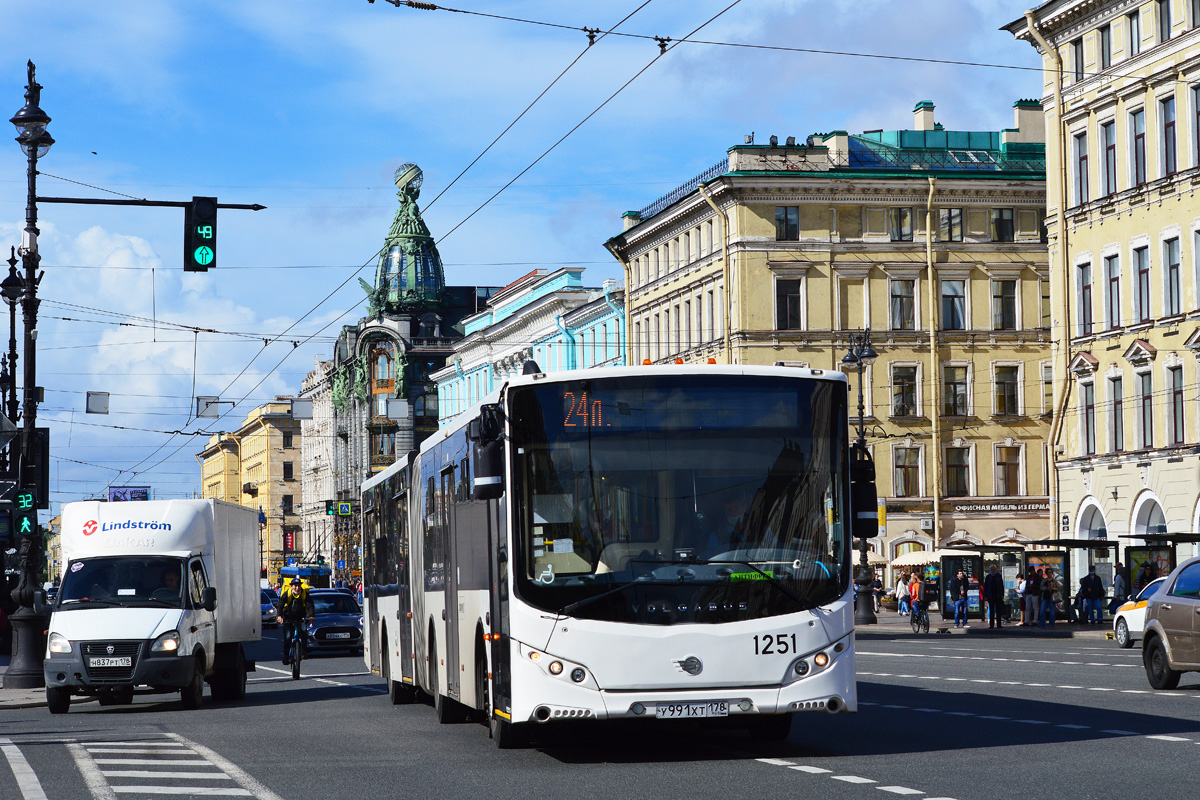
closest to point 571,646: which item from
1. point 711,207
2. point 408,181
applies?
point 711,207

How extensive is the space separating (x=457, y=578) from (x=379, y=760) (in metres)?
2.48

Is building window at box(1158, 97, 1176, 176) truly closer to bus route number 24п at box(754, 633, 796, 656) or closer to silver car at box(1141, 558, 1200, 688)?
silver car at box(1141, 558, 1200, 688)

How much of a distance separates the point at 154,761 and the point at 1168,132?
40726 millimetres

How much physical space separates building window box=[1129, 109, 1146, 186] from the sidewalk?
40.1ft

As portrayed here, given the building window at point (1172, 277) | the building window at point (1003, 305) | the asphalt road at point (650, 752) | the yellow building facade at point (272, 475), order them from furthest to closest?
the yellow building facade at point (272, 475) < the building window at point (1003, 305) < the building window at point (1172, 277) < the asphalt road at point (650, 752)

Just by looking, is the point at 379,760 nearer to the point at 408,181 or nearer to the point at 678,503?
the point at 678,503

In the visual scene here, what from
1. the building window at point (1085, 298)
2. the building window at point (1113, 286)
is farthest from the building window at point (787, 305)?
the building window at point (1113, 286)

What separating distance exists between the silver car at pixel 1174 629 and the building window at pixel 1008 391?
52787mm

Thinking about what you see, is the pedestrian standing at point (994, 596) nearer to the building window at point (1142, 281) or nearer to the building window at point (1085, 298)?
the building window at point (1142, 281)

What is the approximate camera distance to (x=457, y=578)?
16844mm

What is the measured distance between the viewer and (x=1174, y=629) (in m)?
21.3

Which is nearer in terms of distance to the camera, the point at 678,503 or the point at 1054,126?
the point at 678,503

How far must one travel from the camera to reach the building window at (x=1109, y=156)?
2080 inches

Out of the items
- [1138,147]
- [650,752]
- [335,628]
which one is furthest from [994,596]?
[650,752]
